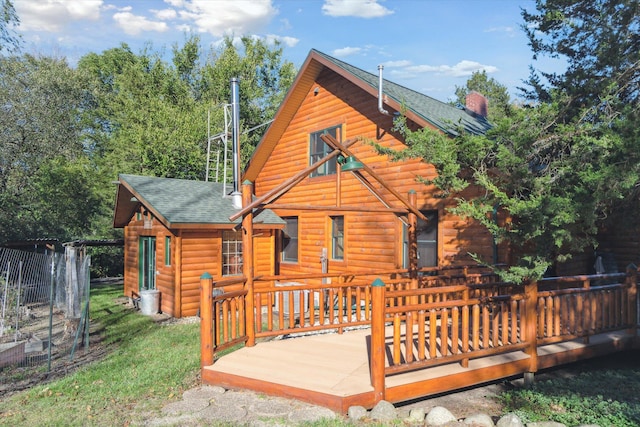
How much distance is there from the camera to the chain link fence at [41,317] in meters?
7.47

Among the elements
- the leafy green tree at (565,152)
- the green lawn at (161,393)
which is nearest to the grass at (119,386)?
the green lawn at (161,393)

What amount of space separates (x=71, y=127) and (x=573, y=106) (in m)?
31.0

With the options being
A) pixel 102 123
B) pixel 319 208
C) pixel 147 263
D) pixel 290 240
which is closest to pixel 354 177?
pixel 290 240

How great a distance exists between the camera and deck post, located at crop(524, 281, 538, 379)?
227 inches

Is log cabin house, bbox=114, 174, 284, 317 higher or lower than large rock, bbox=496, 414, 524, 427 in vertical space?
higher

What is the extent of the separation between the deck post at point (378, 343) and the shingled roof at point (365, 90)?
207 inches

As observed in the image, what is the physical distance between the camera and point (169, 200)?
12227 mm

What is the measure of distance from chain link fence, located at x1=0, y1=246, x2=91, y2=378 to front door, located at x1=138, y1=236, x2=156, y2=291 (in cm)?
212

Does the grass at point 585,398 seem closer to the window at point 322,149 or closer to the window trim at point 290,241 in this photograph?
the window at point 322,149

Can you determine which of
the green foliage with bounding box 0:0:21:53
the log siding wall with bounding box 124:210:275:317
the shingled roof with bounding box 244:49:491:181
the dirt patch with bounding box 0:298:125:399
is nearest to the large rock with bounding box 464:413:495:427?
the dirt patch with bounding box 0:298:125:399

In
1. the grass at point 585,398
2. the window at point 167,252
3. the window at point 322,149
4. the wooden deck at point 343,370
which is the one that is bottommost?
the grass at point 585,398

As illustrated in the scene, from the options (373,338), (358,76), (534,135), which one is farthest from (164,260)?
(534,135)

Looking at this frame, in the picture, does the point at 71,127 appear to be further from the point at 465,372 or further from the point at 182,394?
the point at 465,372

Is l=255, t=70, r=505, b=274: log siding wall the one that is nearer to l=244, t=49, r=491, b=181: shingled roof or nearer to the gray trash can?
l=244, t=49, r=491, b=181: shingled roof
